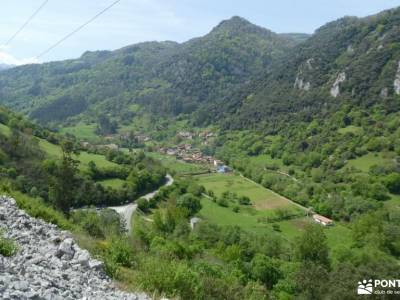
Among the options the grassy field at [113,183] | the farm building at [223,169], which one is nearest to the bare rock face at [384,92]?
the farm building at [223,169]

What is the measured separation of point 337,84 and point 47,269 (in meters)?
129

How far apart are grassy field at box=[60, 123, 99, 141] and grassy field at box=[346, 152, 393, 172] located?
9403 centimetres

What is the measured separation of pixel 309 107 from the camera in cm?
12762

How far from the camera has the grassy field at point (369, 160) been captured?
7772 centimetres

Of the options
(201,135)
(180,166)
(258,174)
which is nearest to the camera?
(258,174)

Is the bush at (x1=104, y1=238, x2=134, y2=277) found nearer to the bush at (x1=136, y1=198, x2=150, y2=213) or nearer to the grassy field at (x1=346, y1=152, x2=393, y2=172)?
the bush at (x1=136, y1=198, x2=150, y2=213)

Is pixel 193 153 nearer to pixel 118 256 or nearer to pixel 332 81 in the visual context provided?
pixel 332 81

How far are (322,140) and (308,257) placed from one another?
67574 mm

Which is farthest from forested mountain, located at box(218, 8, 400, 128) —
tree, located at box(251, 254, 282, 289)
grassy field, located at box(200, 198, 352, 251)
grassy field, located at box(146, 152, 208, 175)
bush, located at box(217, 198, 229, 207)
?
tree, located at box(251, 254, 282, 289)

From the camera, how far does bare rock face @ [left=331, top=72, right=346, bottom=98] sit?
123750 mm

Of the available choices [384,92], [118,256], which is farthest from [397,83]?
[118,256]

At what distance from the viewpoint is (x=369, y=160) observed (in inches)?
3199

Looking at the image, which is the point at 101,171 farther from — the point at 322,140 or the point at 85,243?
the point at 322,140

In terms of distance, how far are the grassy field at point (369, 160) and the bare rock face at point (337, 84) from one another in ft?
148
